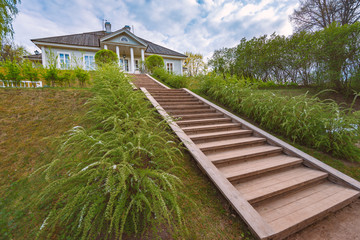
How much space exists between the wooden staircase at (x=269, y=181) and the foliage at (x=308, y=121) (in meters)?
0.84

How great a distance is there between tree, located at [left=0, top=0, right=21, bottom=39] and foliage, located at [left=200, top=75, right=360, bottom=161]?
7464 millimetres

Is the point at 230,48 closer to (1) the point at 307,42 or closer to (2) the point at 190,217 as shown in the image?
(1) the point at 307,42

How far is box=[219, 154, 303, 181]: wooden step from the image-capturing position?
2.33m

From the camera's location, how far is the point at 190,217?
171 centimetres

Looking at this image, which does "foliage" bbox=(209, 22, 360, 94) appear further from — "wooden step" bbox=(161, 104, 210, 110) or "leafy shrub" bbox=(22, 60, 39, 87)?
"leafy shrub" bbox=(22, 60, 39, 87)

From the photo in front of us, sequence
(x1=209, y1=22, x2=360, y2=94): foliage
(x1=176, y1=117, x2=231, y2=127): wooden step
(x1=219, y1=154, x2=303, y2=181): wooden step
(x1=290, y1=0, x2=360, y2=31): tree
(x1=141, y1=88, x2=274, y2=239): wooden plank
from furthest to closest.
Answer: (x1=290, y1=0, x2=360, y2=31): tree → (x1=209, y1=22, x2=360, y2=94): foliage → (x1=176, y1=117, x2=231, y2=127): wooden step → (x1=219, y1=154, x2=303, y2=181): wooden step → (x1=141, y1=88, x2=274, y2=239): wooden plank

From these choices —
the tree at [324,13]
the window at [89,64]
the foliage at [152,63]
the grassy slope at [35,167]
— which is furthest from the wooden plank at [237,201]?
the tree at [324,13]

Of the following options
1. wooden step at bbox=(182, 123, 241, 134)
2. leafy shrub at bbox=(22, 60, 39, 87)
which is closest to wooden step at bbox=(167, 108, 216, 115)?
wooden step at bbox=(182, 123, 241, 134)

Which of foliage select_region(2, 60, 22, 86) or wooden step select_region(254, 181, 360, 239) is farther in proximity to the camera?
foliage select_region(2, 60, 22, 86)

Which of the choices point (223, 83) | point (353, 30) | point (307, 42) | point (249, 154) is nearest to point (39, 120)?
point (249, 154)

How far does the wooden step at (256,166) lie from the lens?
233cm

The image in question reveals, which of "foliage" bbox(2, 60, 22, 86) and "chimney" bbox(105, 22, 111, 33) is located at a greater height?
"chimney" bbox(105, 22, 111, 33)

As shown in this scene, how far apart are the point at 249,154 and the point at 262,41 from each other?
10.8 meters

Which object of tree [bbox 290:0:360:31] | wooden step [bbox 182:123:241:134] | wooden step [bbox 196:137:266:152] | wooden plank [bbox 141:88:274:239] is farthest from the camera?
tree [bbox 290:0:360:31]
